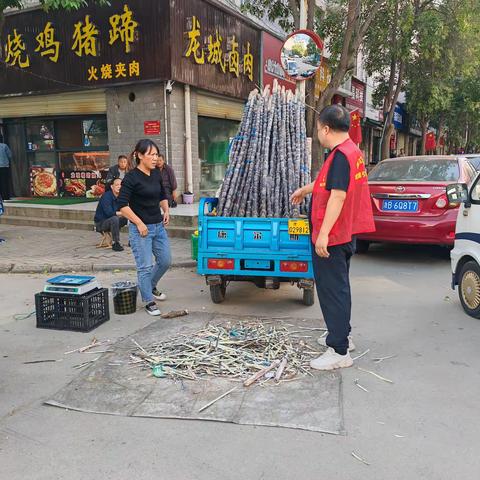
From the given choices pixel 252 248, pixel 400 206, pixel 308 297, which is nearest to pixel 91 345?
pixel 252 248

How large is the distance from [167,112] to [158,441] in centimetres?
991

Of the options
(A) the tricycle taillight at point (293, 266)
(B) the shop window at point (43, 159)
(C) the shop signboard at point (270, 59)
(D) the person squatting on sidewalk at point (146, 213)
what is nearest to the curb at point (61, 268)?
(D) the person squatting on sidewalk at point (146, 213)

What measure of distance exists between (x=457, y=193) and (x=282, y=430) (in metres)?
3.27

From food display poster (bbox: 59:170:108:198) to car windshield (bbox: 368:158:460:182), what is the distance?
309 inches

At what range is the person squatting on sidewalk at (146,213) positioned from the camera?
4.96 m

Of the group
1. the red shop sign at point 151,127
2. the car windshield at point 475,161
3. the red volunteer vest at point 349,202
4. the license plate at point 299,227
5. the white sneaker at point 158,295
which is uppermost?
the red shop sign at point 151,127

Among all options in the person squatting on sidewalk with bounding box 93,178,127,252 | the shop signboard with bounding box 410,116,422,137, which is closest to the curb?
the person squatting on sidewalk with bounding box 93,178,127,252

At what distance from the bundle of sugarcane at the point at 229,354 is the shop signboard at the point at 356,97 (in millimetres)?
20902

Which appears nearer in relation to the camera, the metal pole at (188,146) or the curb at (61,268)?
the curb at (61,268)

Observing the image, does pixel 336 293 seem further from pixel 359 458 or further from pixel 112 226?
pixel 112 226

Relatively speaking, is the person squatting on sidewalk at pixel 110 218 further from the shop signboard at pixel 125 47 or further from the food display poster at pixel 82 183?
the food display poster at pixel 82 183

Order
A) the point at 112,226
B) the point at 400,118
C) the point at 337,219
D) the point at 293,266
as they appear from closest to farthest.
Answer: the point at 337,219 → the point at 293,266 → the point at 112,226 → the point at 400,118

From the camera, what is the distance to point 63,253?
829 centimetres

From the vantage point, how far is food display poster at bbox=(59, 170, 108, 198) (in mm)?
13641
